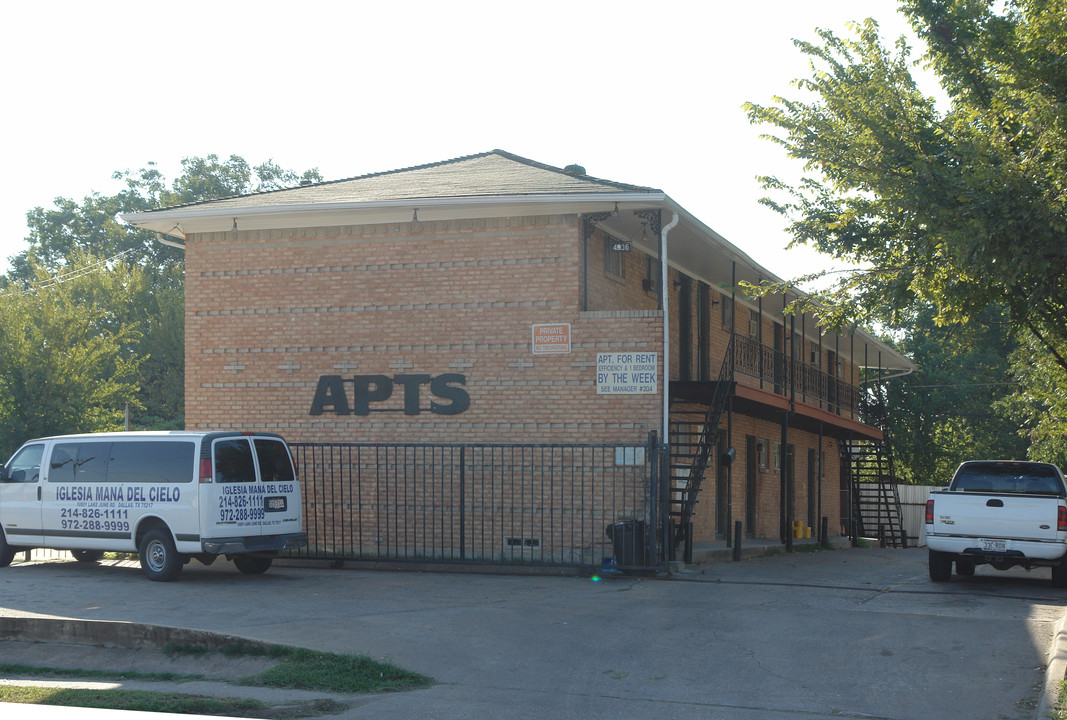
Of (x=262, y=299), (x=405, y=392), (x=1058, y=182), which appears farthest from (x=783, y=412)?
(x=1058, y=182)

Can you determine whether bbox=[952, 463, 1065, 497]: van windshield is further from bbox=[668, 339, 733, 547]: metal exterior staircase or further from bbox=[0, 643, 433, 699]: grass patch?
bbox=[0, 643, 433, 699]: grass patch

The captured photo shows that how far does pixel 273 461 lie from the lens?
14047mm

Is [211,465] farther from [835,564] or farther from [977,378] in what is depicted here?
[977,378]

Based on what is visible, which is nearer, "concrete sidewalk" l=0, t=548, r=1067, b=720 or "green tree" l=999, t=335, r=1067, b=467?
"concrete sidewalk" l=0, t=548, r=1067, b=720

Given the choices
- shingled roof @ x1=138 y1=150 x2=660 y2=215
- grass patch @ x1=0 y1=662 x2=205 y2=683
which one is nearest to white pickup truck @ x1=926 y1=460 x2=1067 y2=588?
shingled roof @ x1=138 y1=150 x2=660 y2=215

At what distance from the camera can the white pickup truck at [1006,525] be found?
1402 cm

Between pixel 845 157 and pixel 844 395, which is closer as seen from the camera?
pixel 845 157

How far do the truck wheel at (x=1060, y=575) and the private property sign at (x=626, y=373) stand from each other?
610 cm

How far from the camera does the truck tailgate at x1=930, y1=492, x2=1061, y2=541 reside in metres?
14.0

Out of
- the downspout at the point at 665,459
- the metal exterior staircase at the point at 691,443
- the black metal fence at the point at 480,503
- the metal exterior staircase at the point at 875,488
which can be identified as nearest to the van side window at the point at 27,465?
the black metal fence at the point at 480,503

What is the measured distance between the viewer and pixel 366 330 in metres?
17.3

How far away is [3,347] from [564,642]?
2872cm

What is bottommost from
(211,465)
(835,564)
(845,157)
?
(835,564)

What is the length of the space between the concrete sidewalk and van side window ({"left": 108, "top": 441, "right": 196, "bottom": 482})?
1.35 meters
